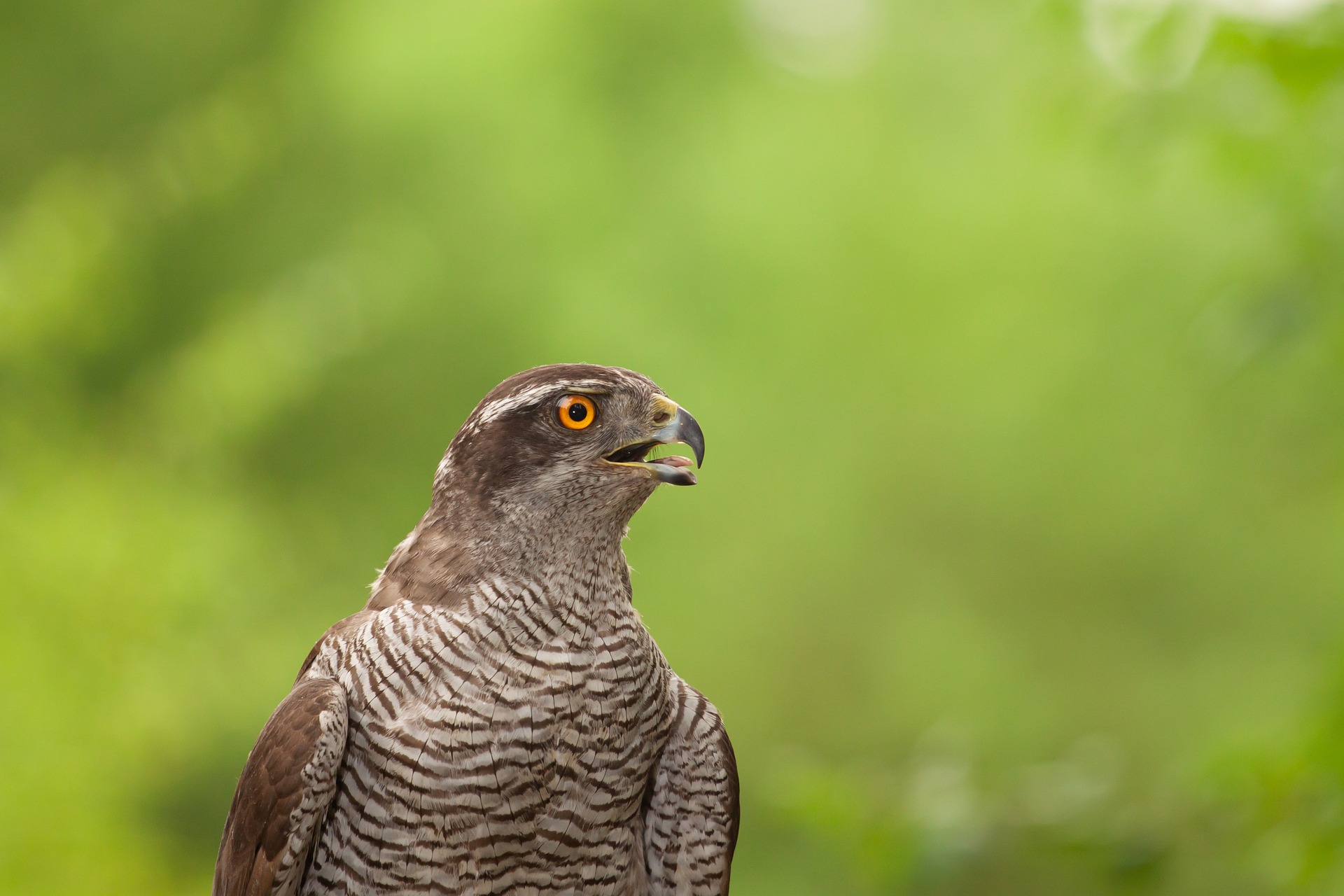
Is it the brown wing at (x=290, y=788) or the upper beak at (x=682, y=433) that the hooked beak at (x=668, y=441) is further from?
the brown wing at (x=290, y=788)

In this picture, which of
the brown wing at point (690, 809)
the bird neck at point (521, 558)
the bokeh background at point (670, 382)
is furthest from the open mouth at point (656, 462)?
the bokeh background at point (670, 382)

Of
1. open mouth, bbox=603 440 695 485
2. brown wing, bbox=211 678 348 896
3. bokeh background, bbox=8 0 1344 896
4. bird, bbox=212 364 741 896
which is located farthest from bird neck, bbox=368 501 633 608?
bokeh background, bbox=8 0 1344 896

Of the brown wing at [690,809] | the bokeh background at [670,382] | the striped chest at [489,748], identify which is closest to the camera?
the striped chest at [489,748]

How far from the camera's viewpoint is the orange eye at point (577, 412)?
2.06 m

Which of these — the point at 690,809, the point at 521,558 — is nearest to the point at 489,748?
the point at 521,558

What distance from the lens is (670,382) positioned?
8922 mm

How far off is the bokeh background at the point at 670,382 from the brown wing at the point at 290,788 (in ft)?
11.3

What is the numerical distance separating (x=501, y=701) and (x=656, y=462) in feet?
1.51

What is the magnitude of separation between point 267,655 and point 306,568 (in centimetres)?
118

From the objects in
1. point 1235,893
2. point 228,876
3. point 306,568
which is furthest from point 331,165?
point 1235,893

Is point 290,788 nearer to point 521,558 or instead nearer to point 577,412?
point 521,558

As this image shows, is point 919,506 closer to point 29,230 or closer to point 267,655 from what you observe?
point 267,655

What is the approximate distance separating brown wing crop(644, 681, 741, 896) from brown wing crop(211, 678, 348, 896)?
565 mm

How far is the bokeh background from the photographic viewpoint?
632 centimetres
